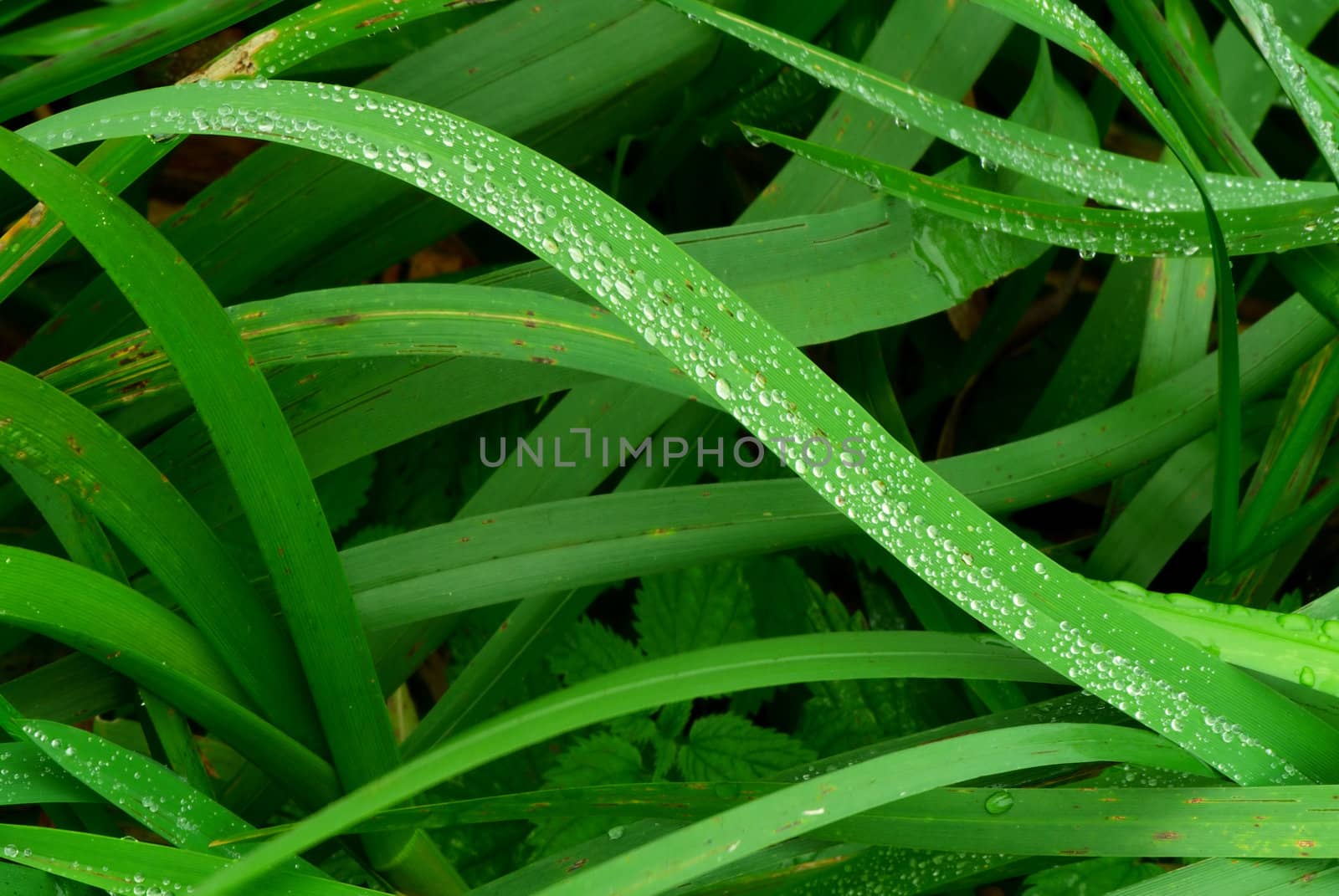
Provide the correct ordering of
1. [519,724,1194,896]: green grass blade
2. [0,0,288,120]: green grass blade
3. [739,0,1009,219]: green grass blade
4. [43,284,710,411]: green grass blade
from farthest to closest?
[739,0,1009,219]: green grass blade, [0,0,288,120]: green grass blade, [43,284,710,411]: green grass blade, [519,724,1194,896]: green grass blade

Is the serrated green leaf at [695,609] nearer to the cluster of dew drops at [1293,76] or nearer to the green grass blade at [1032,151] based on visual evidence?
the green grass blade at [1032,151]

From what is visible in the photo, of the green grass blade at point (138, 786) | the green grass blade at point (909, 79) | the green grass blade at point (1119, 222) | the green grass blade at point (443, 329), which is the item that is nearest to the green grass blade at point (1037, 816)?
the green grass blade at point (138, 786)

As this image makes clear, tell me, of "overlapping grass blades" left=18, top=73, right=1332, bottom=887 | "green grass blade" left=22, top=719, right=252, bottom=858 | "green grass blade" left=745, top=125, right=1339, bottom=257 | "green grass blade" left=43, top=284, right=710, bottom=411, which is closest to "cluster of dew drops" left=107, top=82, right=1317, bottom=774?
"overlapping grass blades" left=18, top=73, right=1332, bottom=887

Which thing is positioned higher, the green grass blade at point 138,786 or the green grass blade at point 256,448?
the green grass blade at point 256,448

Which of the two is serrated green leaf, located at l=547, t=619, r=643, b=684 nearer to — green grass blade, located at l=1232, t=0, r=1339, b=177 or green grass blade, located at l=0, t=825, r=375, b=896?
green grass blade, located at l=0, t=825, r=375, b=896

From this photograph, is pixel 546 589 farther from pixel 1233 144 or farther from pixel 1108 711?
pixel 1233 144

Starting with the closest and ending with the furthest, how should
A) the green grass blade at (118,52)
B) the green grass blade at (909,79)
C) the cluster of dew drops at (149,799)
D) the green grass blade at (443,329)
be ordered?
the cluster of dew drops at (149,799) < the green grass blade at (443,329) < the green grass blade at (118,52) < the green grass blade at (909,79)

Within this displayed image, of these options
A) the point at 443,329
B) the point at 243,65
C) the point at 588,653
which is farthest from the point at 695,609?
the point at 243,65

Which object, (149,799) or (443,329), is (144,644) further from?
(443,329)
